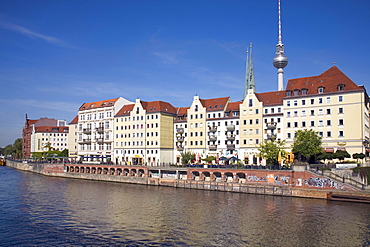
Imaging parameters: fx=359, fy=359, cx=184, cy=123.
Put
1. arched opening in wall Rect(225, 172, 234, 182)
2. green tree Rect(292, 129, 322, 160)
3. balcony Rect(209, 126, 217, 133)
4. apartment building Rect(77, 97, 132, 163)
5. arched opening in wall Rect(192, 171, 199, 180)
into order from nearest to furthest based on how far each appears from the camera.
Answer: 1. green tree Rect(292, 129, 322, 160)
2. arched opening in wall Rect(225, 172, 234, 182)
3. arched opening in wall Rect(192, 171, 199, 180)
4. balcony Rect(209, 126, 217, 133)
5. apartment building Rect(77, 97, 132, 163)

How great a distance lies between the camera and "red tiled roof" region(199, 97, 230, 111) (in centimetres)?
10537

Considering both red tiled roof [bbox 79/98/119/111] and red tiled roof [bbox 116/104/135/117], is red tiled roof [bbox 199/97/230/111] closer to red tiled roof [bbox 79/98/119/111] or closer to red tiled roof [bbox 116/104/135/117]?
red tiled roof [bbox 116/104/135/117]

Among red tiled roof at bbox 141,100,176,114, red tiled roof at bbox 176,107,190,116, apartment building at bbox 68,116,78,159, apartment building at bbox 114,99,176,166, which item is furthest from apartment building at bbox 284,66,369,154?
apartment building at bbox 68,116,78,159

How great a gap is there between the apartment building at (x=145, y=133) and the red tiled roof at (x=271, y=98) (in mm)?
31436

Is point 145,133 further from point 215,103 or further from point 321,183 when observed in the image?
point 321,183

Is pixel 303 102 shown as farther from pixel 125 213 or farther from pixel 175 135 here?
pixel 125 213

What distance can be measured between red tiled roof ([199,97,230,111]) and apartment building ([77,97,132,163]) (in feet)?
116

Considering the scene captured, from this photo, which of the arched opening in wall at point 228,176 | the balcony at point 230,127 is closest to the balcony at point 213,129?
the balcony at point 230,127

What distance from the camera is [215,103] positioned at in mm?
108312

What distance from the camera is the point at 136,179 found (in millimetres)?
95312

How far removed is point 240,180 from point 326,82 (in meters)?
32.2

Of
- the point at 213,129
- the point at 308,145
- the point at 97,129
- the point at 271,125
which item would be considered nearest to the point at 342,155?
the point at 308,145

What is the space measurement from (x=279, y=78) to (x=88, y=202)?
109342mm

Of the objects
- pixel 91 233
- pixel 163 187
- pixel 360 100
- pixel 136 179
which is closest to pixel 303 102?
pixel 360 100
